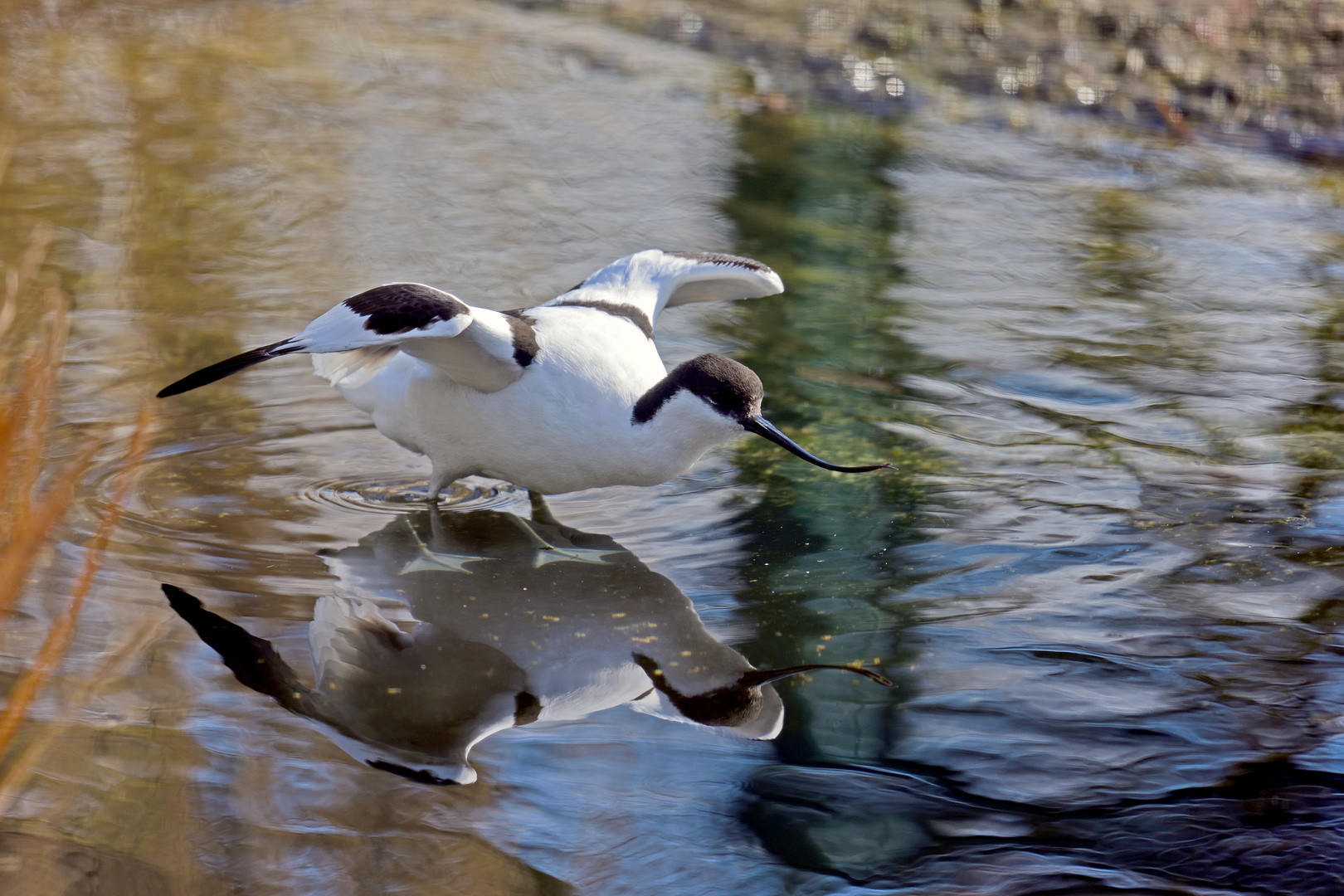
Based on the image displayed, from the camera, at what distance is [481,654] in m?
3.43

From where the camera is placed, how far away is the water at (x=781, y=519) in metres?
2.73

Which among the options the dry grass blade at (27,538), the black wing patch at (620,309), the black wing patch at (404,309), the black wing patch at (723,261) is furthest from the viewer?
the black wing patch at (723,261)

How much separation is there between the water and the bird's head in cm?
36

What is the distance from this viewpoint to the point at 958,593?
379 cm

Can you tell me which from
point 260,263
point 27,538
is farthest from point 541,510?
point 27,538

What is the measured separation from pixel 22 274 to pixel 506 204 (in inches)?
243

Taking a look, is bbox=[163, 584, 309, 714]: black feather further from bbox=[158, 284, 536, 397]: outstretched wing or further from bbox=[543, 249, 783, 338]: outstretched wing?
bbox=[543, 249, 783, 338]: outstretched wing

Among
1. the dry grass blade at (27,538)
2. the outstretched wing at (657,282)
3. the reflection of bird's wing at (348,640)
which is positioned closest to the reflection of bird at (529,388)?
the outstretched wing at (657,282)

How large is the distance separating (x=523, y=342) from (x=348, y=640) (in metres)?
0.96

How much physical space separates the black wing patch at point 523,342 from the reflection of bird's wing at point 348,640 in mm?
787

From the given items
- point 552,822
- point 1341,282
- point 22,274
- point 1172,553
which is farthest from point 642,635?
point 1341,282

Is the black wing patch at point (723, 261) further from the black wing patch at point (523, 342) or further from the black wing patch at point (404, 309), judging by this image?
the black wing patch at point (404, 309)

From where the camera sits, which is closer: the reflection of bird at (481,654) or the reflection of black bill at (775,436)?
the reflection of bird at (481,654)

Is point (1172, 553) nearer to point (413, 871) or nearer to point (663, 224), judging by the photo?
point (413, 871)
